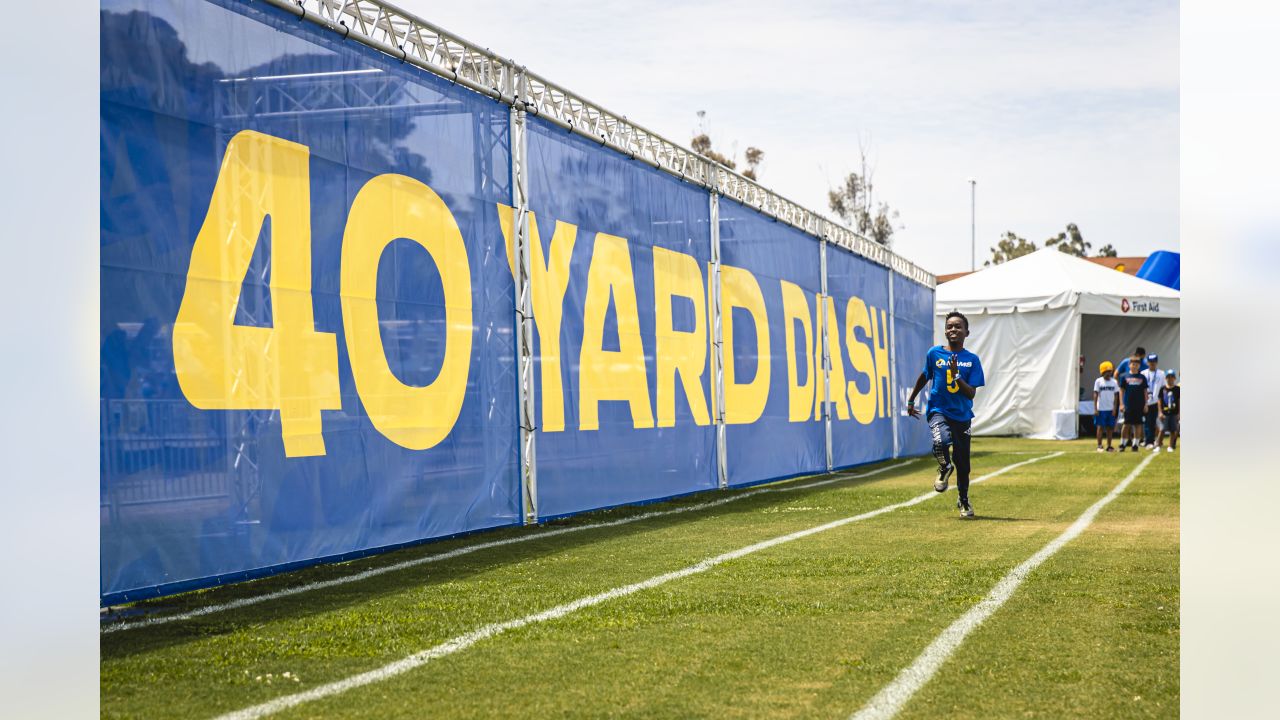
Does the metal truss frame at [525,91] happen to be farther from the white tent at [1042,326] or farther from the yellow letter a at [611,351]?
the white tent at [1042,326]

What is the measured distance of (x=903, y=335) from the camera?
27156 mm

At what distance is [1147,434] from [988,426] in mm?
7522

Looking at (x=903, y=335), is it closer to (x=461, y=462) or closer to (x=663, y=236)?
(x=663, y=236)

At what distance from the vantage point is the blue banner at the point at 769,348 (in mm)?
17328

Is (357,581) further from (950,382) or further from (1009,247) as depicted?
(1009,247)

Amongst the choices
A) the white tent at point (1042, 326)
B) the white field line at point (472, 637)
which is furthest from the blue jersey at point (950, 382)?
the white tent at point (1042, 326)

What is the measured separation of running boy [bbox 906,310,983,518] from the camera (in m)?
12.3

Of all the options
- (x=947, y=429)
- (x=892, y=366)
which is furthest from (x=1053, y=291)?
(x=947, y=429)

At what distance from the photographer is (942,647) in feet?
19.6

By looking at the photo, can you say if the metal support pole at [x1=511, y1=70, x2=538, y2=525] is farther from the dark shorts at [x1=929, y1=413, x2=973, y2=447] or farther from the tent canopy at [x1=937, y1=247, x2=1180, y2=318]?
the tent canopy at [x1=937, y1=247, x2=1180, y2=318]

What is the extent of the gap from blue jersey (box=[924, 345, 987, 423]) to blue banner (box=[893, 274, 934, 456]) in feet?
43.9

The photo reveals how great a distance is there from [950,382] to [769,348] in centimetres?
623

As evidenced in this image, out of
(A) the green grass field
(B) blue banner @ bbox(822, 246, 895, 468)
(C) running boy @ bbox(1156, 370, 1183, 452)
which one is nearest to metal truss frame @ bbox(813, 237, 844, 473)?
(B) blue banner @ bbox(822, 246, 895, 468)

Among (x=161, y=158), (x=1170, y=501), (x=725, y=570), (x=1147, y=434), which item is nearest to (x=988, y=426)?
(x=1147, y=434)
